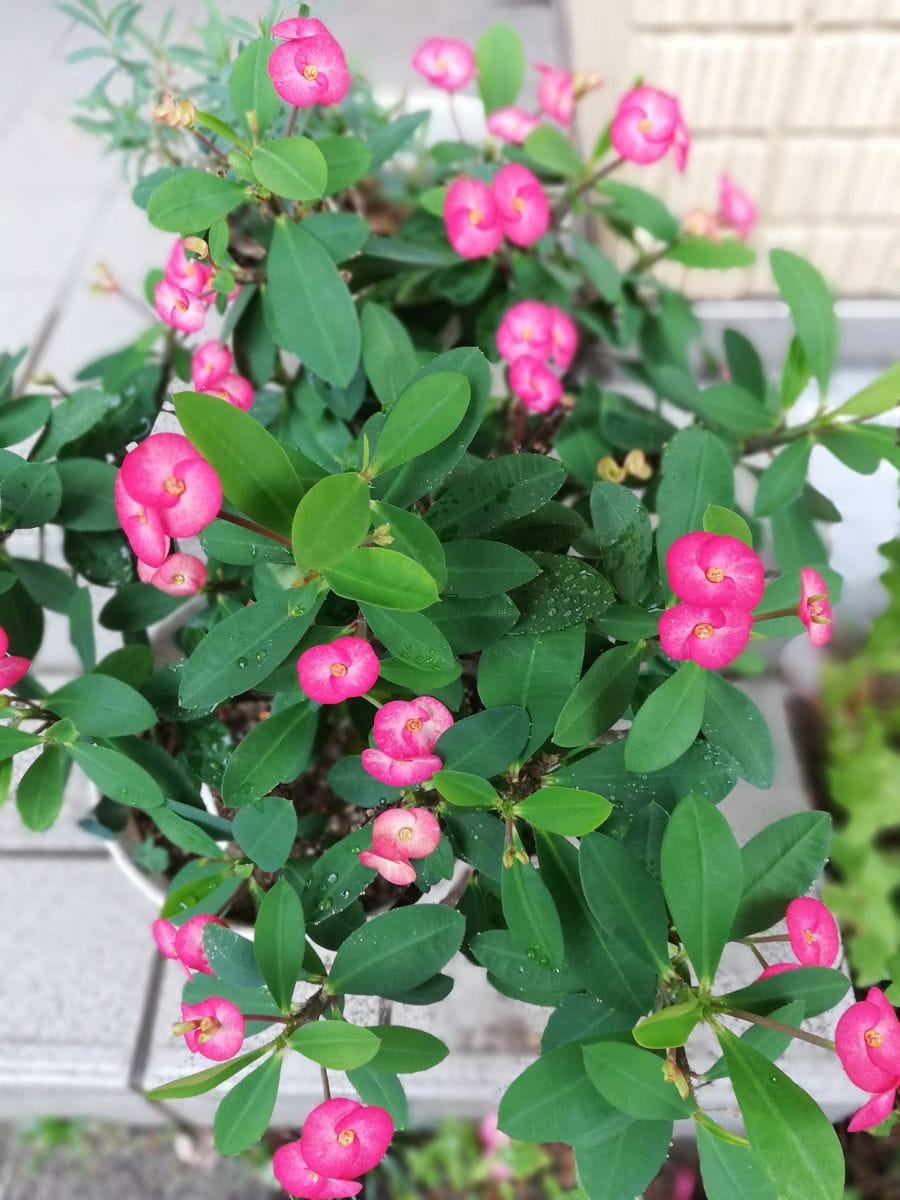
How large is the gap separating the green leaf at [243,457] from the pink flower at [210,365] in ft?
0.76

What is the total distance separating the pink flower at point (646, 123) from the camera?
2.67 ft

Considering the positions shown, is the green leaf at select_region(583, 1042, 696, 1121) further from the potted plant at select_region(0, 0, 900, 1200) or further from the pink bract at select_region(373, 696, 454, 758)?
the pink bract at select_region(373, 696, 454, 758)

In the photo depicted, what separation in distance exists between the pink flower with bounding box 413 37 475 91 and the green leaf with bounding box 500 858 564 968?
79 cm

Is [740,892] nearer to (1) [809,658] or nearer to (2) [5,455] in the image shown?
(2) [5,455]

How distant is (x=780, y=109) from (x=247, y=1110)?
1470 millimetres

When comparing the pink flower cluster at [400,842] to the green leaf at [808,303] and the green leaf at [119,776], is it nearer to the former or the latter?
the green leaf at [119,776]

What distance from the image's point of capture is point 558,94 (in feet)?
3.18

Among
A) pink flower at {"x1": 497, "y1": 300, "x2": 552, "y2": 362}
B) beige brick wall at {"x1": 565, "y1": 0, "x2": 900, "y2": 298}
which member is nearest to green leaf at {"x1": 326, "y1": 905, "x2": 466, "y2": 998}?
pink flower at {"x1": 497, "y1": 300, "x2": 552, "y2": 362}

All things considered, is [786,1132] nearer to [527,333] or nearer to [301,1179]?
[301,1179]

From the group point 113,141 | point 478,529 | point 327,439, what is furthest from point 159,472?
point 113,141

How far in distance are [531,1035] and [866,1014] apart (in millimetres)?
561

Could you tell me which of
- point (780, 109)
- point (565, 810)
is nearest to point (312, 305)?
point (565, 810)

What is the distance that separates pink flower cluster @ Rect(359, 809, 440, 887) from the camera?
56cm

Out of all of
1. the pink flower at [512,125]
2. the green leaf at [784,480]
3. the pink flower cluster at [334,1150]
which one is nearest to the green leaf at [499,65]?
the pink flower at [512,125]
